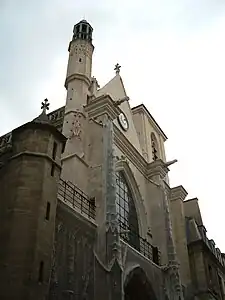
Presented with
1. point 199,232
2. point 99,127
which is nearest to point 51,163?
point 99,127

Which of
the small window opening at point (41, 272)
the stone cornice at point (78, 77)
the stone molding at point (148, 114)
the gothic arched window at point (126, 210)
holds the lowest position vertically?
the small window opening at point (41, 272)

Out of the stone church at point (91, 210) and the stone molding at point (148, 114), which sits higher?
the stone molding at point (148, 114)

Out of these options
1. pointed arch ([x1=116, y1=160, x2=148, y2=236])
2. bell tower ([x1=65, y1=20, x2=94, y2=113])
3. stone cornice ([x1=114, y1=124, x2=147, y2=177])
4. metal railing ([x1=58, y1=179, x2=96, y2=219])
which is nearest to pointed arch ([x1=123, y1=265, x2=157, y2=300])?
metal railing ([x1=58, y1=179, x2=96, y2=219])

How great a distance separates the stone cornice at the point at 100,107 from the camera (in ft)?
60.0

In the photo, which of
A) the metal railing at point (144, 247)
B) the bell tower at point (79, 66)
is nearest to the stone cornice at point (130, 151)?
the bell tower at point (79, 66)

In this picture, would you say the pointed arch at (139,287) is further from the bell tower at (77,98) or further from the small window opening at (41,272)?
the small window opening at (41,272)

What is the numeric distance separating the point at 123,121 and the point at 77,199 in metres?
7.54

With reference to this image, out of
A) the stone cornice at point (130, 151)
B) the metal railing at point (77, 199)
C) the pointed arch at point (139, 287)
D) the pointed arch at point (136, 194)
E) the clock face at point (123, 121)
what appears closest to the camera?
the metal railing at point (77, 199)

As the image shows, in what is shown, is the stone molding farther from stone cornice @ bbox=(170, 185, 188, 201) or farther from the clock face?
stone cornice @ bbox=(170, 185, 188, 201)

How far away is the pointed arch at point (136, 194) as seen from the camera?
19.2 metres

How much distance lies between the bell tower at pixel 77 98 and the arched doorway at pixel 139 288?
4036 millimetres

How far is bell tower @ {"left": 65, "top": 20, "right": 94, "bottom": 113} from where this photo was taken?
1900 cm

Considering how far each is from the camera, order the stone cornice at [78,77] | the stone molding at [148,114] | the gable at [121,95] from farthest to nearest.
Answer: the stone molding at [148,114] < the gable at [121,95] < the stone cornice at [78,77]

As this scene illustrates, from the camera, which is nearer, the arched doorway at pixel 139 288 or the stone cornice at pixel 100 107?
the arched doorway at pixel 139 288
